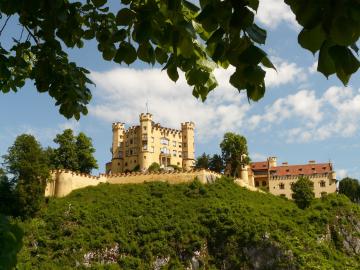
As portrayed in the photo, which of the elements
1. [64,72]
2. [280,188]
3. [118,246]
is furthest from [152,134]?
[64,72]

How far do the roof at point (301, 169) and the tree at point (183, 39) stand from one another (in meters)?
72.2

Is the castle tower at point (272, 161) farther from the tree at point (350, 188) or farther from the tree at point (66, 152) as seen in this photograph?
the tree at point (66, 152)

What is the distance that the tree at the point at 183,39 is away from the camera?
7.13 feet

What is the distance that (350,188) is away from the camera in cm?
8450

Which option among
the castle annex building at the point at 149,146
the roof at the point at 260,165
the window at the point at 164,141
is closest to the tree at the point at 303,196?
the castle annex building at the point at 149,146

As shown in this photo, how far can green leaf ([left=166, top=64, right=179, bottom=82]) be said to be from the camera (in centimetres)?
363

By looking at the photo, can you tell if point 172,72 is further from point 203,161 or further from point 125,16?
point 203,161

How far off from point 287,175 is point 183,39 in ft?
242

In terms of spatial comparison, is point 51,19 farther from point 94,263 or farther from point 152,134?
point 152,134

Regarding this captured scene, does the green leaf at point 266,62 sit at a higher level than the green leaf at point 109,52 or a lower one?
lower

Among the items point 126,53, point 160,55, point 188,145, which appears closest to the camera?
point 126,53

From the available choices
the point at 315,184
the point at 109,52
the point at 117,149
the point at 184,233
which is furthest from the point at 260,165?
the point at 109,52

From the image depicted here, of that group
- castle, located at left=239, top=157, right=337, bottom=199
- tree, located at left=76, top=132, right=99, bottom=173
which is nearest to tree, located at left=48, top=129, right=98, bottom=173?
tree, located at left=76, top=132, right=99, bottom=173

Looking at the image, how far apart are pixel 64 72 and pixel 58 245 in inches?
1372
